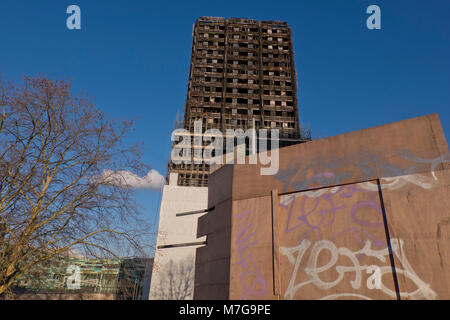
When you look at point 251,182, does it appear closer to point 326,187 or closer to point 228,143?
point 326,187

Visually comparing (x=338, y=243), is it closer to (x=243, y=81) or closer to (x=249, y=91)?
(x=249, y=91)

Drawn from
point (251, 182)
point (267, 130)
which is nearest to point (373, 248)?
point (251, 182)

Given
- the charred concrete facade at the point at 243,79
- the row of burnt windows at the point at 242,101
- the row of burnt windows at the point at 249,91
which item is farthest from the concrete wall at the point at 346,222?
the row of burnt windows at the point at 249,91

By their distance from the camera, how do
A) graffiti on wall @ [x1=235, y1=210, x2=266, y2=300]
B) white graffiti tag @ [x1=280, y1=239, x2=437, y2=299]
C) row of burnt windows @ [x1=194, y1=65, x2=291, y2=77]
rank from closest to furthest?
white graffiti tag @ [x1=280, y1=239, x2=437, y2=299] < graffiti on wall @ [x1=235, y1=210, x2=266, y2=300] < row of burnt windows @ [x1=194, y1=65, x2=291, y2=77]

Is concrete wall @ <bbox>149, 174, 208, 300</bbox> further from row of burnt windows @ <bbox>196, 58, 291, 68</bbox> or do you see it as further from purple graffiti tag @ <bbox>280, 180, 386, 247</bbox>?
row of burnt windows @ <bbox>196, 58, 291, 68</bbox>

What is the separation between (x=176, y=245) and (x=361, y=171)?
28022 millimetres

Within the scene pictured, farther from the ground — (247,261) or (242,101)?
(242,101)

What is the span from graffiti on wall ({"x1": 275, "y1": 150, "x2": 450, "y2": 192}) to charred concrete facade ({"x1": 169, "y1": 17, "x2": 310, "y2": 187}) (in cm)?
3841

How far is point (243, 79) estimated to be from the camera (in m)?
53.8

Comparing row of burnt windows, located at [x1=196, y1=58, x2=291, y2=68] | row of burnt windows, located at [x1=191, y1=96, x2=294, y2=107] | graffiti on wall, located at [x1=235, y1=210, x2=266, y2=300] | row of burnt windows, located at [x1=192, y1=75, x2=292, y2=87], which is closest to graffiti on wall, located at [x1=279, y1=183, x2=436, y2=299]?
graffiti on wall, located at [x1=235, y1=210, x2=266, y2=300]

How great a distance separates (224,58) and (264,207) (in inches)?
1963

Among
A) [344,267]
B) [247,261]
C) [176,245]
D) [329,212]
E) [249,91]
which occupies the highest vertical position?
[249,91]

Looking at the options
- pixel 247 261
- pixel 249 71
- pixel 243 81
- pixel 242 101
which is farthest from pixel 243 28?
pixel 247 261

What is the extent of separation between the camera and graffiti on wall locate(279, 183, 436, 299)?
721 centimetres
